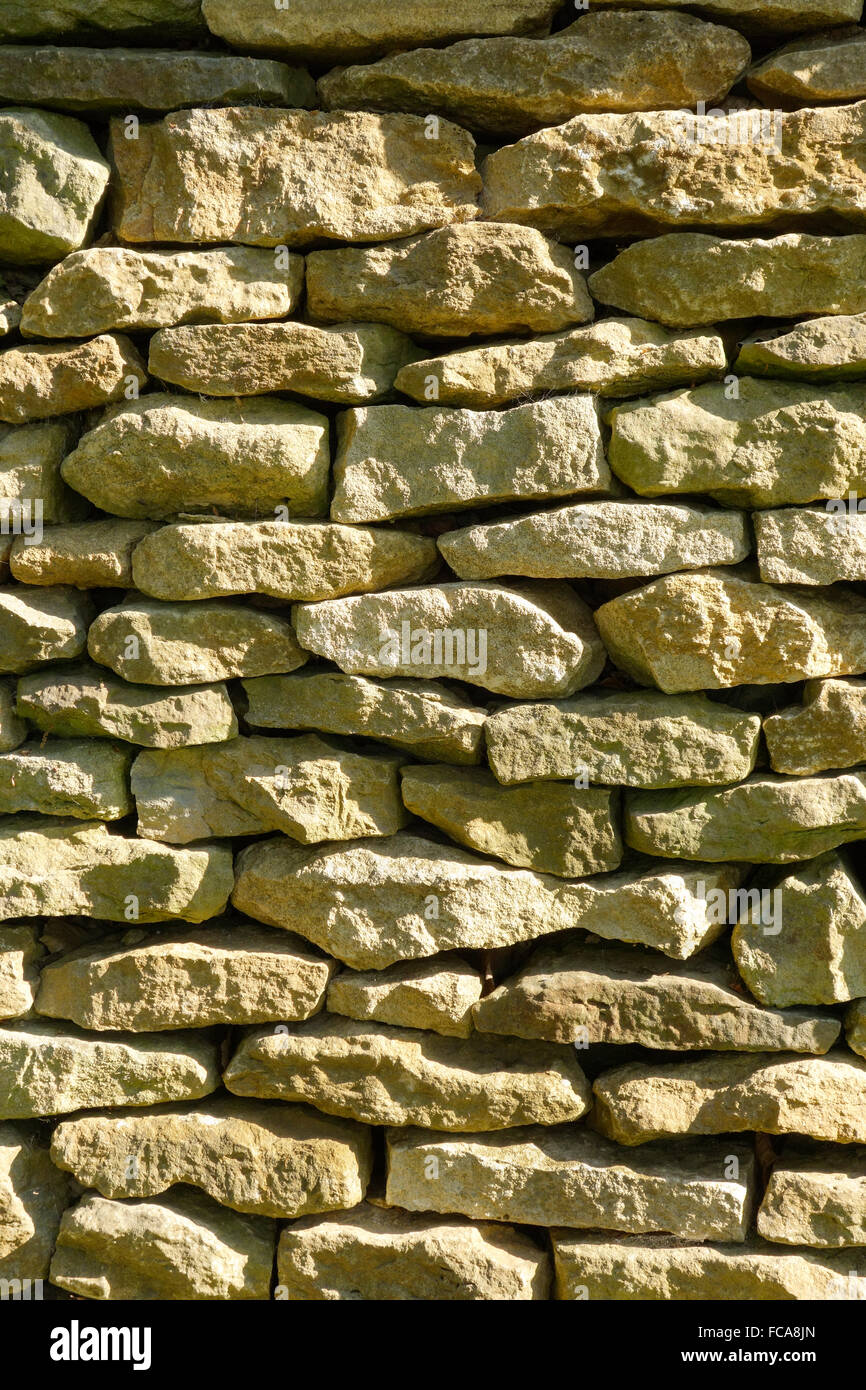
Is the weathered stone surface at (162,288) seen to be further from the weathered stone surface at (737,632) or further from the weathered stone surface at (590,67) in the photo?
the weathered stone surface at (737,632)

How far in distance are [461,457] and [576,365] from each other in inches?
13.7

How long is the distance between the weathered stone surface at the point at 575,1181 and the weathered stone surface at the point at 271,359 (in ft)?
6.13

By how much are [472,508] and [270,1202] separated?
1801 mm

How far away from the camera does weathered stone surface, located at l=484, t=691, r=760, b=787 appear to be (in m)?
2.54

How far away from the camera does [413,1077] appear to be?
8.52ft

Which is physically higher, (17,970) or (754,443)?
(754,443)

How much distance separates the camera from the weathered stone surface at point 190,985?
2.65 m

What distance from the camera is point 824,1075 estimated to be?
8.25 ft

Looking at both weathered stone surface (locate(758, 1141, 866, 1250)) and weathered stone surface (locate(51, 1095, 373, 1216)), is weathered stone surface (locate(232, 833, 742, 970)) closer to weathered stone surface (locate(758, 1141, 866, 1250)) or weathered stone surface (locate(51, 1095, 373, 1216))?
weathered stone surface (locate(51, 1095, 373, 1216))

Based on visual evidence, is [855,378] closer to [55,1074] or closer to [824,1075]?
[824,1075]

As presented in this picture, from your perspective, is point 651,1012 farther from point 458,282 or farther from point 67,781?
point 458,282

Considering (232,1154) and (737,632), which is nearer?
(737,632)

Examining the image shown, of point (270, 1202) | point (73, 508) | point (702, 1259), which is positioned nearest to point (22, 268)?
point (73, 508)

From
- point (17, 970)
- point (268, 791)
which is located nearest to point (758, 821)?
point (268, 791)
